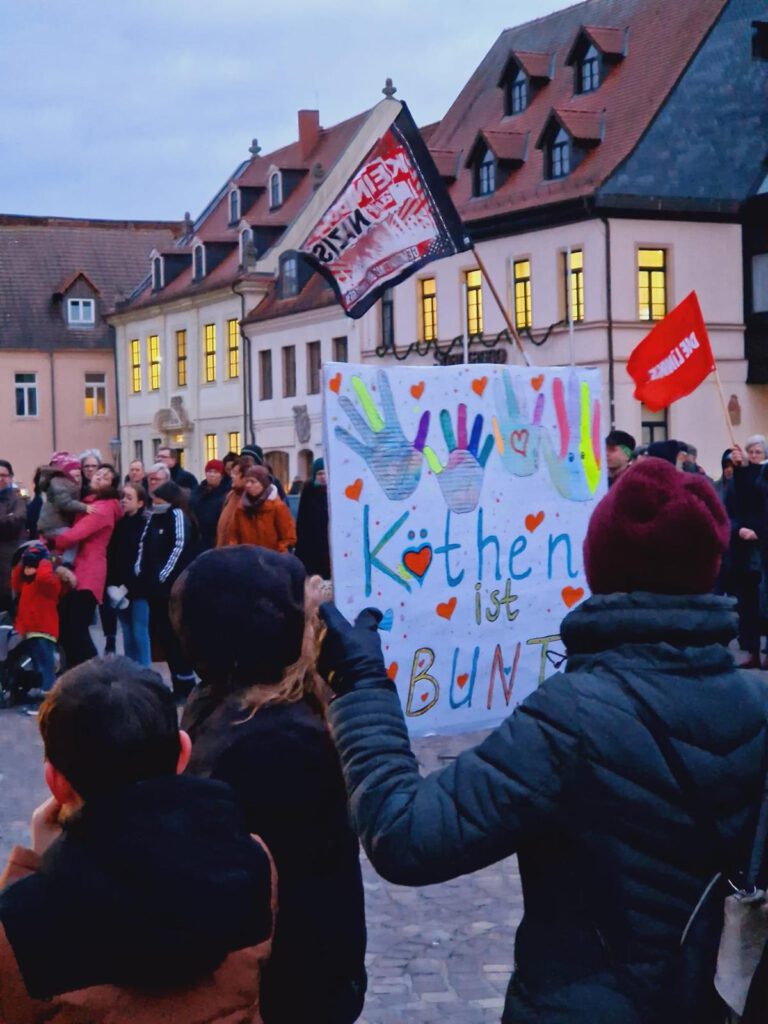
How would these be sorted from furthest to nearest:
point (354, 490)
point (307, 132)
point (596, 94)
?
point (307, 132), point (596, 94), point (354, 490)

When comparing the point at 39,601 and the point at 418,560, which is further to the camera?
the point at 39,601

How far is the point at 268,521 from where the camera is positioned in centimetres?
1264

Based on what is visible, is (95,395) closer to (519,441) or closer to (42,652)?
(42,652)

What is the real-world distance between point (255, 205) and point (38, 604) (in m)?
39.3

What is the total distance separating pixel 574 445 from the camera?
725 centimetres

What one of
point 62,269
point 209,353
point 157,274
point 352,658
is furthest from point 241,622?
point 62,269

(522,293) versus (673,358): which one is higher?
(522,293)

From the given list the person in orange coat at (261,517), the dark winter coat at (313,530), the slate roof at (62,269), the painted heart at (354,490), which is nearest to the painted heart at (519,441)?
the painted heart at (354,490)

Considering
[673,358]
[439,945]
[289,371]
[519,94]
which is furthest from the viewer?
[289,371]

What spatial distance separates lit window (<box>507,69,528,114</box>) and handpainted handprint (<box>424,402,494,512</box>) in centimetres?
3303

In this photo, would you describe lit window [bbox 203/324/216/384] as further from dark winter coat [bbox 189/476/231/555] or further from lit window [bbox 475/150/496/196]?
dark winter coat [bbox 189/476/231/555]

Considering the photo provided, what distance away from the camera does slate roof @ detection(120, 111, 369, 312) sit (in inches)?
1870

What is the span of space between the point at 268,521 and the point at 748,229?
23.9 meters

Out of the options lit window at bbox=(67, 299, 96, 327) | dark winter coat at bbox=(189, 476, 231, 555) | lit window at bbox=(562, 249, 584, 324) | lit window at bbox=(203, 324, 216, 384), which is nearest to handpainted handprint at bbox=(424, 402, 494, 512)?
dark winter coat at bbox=(189, 476, 231, 555)
